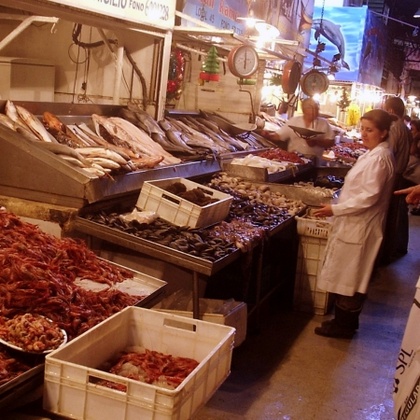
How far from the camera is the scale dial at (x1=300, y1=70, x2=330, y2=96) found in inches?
561

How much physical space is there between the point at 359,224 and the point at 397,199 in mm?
4466

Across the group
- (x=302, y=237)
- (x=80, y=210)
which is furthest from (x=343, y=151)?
(x=80, y=210)

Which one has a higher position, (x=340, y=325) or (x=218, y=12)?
(x=218, y=12)

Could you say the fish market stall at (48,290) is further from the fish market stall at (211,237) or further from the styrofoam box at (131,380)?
the fish market stall at (211,237)

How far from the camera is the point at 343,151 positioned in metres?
16.1

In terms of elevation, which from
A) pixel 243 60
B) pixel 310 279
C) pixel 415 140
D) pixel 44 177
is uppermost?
pixel 243 60

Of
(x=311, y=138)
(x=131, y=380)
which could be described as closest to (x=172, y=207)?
(x=131, y=380)

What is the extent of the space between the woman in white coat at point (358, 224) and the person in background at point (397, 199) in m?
2.91

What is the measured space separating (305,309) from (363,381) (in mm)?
1869

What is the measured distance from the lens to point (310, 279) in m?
7.74

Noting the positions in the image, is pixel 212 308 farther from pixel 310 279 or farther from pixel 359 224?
pixel 310 279

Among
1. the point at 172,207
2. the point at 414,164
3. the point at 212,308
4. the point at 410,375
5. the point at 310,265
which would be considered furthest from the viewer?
the point at 414,164

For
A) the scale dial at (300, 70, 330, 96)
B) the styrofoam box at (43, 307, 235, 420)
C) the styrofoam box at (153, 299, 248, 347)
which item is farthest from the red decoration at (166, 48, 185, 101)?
the styrofoam box at (43, 307, 235, 420)

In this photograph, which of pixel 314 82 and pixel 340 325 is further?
pixel 314 82
